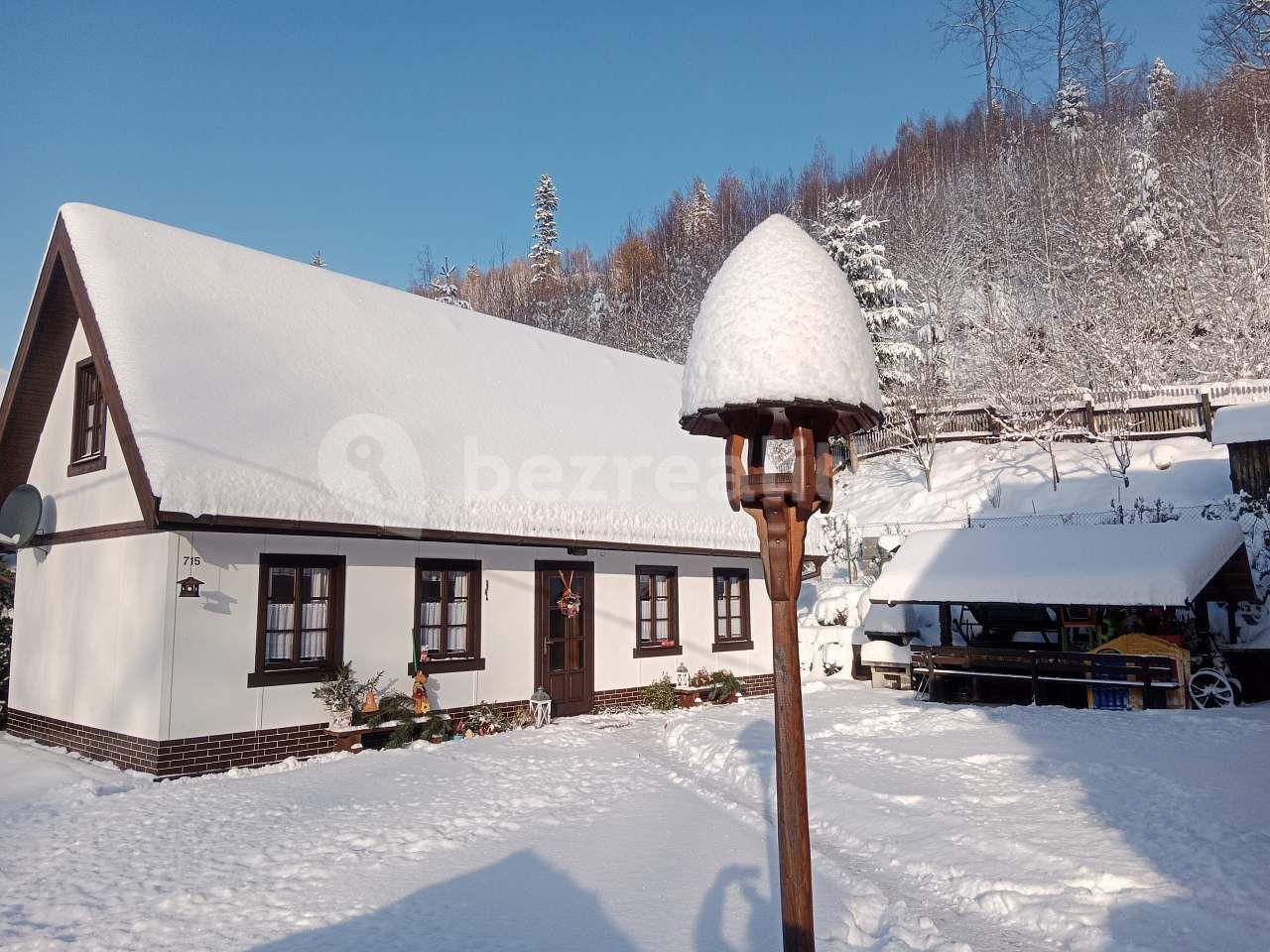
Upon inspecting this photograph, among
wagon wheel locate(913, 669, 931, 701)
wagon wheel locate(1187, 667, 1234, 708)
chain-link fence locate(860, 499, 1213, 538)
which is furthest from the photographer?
chain-link fence locate(860, 499, 1213, 538)

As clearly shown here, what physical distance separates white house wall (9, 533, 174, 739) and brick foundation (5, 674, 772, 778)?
0.17 metres

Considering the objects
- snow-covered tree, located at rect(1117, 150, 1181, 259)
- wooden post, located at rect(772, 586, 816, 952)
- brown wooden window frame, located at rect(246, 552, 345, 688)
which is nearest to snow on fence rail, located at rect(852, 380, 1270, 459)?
snow-covered tree, located at rect(1117, 150, 1181, 259)

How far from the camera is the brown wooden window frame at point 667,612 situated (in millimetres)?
14914

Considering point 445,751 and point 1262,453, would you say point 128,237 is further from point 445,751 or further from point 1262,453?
point 1262,453

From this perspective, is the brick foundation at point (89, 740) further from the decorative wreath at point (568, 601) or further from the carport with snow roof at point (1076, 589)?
the carport with snow roof at point (1076, 589)

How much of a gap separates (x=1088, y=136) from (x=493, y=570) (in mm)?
44903

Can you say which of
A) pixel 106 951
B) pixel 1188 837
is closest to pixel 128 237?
pixel 106 951

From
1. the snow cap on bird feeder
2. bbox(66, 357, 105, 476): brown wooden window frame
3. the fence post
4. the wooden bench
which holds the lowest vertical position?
the wooden bench

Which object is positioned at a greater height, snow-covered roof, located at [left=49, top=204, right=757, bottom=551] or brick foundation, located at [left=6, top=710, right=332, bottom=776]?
snow-covered roof, located at [left=49, top=204, right=757, bottom=551]

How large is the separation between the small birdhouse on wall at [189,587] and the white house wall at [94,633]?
0.18 metres

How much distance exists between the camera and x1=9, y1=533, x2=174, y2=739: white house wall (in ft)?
31.2

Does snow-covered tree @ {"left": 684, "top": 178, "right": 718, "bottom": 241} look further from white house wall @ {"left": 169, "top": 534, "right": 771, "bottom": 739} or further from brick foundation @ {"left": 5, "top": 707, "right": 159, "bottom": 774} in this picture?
brick foundation @ {"left": 5, "top": 707, "right": 159, "bottom": 774}

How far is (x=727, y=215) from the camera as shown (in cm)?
5588

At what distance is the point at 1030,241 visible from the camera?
42312 mm
